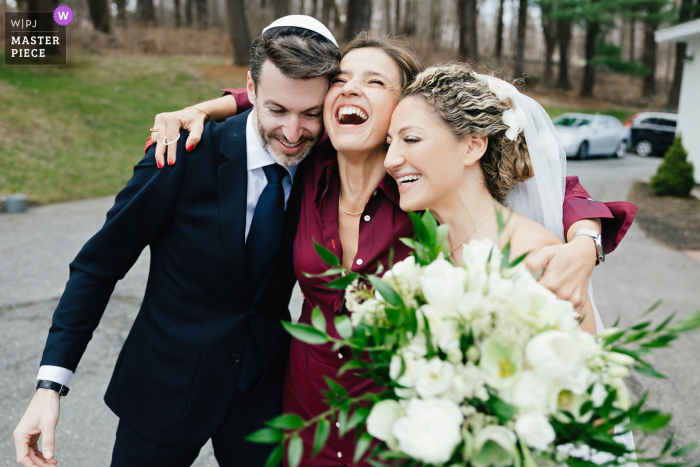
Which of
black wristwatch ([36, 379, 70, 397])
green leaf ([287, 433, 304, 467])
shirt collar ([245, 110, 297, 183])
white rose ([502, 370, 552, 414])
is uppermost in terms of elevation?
shirt collar ([245, 110, 297, 183])

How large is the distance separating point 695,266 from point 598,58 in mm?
23260

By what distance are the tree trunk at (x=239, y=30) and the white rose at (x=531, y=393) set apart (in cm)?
2173

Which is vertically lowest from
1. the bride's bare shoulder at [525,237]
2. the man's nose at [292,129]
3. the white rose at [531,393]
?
the white rose at [531,393]

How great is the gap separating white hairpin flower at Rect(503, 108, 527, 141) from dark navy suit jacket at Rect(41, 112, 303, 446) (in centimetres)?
96

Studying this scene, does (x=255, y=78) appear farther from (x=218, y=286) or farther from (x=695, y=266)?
(x=695, y=266)

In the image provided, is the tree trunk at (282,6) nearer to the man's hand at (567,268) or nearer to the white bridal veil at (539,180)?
the white bridal veil at (539,180)

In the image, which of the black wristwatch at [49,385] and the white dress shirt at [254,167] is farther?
the white dress shirt at [254,167]

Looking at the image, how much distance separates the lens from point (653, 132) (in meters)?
20.1

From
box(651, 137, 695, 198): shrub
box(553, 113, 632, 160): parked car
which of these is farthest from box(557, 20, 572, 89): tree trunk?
box(651, 137, 695, 198): shrub

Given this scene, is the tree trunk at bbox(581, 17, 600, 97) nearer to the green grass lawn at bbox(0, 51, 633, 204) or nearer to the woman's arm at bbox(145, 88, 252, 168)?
the green grass lawn at bbox(0, 51, 633, 204)

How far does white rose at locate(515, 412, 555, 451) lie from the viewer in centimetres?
105

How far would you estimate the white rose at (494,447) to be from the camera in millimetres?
1050

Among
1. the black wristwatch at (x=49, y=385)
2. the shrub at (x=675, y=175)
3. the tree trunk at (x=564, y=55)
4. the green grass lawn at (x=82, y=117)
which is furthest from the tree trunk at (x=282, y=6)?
the black wristwatch at (x=49, y=385)

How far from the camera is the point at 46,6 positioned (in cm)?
1770
